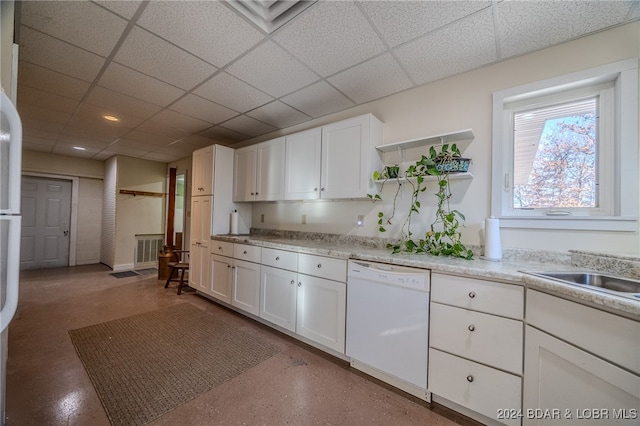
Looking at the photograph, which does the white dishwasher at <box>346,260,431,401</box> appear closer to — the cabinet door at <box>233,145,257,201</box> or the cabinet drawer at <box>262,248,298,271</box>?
the cabinet drawer at <box>262,248,298,271</box>

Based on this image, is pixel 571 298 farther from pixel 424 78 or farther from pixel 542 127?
pixel 424 78

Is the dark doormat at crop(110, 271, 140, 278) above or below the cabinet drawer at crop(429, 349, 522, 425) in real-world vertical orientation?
below

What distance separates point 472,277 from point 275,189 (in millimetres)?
2277

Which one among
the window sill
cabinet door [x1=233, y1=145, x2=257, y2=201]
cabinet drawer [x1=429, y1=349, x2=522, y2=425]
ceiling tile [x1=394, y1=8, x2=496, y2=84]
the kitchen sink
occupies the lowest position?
cabinet drawer [x1=429, y1=349, x2=522, y2=425]

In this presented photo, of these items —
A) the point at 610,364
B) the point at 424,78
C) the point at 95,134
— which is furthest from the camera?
the point at 95,134

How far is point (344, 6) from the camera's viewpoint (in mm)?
1460

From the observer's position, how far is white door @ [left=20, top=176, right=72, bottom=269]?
16.4 feet

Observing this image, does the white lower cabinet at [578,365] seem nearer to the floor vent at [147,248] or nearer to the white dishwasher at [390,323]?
the white dishwasher at [390,323]

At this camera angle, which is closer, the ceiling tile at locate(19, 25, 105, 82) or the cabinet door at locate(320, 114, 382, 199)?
the ceiling tile at locate(19, 25, 105, 82)

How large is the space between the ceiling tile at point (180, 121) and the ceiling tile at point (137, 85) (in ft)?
1.12

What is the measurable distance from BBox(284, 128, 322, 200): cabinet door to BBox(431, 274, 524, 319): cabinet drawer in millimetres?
1486

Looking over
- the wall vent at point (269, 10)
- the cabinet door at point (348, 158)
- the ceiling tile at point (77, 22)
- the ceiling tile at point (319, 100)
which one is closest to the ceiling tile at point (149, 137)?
the ceiling tile at point (77, 22)

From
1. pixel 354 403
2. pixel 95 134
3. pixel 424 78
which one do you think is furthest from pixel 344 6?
pixel 95 134

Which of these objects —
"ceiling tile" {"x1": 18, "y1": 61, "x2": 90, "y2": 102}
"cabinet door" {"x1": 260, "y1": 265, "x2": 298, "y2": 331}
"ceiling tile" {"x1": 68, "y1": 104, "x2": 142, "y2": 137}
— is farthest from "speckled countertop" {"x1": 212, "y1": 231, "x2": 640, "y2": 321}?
"ceiling tile" {"x1": 68, "y1": 104, "x2": 142, "y2": 137}
